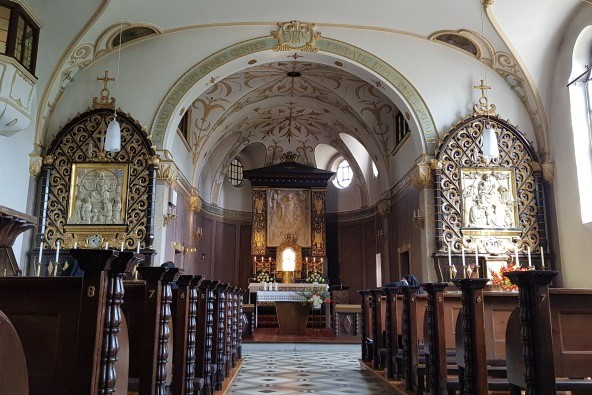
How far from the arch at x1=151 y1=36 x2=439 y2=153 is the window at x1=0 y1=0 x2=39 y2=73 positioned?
8.51ft

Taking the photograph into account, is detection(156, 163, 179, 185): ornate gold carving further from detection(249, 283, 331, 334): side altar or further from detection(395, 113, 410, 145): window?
detection(395, 113, 410, 145): window

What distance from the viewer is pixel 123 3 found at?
927 cm

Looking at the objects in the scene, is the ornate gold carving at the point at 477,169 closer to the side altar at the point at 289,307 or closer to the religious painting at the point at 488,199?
the religious painting at the point at 488,199

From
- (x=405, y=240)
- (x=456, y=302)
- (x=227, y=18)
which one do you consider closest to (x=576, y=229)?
(x=405, y=240)

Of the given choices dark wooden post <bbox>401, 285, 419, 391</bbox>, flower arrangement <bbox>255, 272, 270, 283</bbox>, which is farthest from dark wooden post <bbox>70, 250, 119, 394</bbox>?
flower arrangement <bbox>255, 272, 270, 283</bbox>

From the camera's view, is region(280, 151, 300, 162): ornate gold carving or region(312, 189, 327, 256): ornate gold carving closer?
region(312, 189, 327, 256): ornate gold carving

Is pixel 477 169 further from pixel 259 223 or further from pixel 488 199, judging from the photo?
pixel 259 223

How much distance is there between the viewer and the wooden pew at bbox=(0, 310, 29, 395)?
4.57 ft

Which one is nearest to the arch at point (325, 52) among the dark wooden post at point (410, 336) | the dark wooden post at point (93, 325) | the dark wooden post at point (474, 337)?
the dark wooden post at point (410, 336)

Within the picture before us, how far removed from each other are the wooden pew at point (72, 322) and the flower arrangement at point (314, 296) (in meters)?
9.77

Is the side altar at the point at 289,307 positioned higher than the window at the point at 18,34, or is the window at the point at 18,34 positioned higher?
the window at the point at 18,34

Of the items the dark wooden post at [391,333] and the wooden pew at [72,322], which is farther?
the dark wooden post at [391,333]

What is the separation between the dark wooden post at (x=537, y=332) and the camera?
293 cm

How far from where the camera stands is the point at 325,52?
35.2 feet
